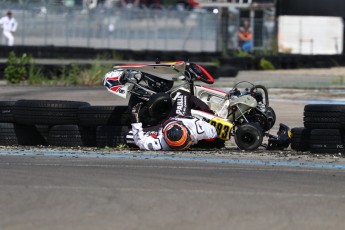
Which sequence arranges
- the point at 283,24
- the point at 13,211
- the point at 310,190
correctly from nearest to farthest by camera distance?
the point at 13,211, the point at 310,190, the point at 283,24

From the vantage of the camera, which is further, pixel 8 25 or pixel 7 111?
pixel 8 25

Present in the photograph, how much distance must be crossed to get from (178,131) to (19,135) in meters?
2.22

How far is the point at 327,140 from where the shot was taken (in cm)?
1152

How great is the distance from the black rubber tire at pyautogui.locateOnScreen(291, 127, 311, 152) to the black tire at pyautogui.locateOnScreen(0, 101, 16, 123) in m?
3.51

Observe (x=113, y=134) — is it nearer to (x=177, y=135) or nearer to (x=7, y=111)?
(x=177, y=135)

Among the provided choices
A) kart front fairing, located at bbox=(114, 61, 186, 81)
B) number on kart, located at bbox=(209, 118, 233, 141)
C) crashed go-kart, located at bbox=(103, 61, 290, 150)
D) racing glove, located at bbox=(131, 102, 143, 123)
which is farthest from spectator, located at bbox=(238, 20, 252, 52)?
number on kart, located at bbox=(209, 118, 233, 141)

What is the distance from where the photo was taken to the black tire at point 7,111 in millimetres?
12617

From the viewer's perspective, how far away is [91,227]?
685 centimetres

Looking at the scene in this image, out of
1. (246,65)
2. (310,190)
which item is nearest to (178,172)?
(310,190)

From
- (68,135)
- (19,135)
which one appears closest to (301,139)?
(68,135)

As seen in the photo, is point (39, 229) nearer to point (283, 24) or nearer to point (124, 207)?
point (124, 207)

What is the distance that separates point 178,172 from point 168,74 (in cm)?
306

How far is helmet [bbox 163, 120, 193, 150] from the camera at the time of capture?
460 inches

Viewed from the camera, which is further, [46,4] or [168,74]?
[46,4]
